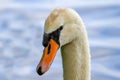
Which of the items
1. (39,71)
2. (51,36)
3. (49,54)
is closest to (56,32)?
(51,36)

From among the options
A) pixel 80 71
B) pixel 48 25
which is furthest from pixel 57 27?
pixel 80 71

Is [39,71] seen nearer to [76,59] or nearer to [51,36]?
[51,36]

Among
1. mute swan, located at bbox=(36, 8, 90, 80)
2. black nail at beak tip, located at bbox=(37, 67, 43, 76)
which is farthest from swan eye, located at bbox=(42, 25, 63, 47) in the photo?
black nail at beak tip, located at bbox=(37, 67, 43, 76)

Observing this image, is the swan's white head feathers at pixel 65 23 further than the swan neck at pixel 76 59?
No

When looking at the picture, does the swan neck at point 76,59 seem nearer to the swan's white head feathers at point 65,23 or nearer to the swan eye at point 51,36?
the swan's white head feathers at point 65,23

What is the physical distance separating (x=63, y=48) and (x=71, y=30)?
0.24 metres

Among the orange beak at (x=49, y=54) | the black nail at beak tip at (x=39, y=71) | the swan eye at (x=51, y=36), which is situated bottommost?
the black nail at beak tip at (x=39, y=71)

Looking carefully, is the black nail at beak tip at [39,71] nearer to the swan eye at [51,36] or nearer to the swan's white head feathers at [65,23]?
the swan eye at [51,36]

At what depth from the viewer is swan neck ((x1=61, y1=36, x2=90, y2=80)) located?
792 cm

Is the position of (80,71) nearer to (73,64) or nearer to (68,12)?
(73,64)

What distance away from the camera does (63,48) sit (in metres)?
7.93

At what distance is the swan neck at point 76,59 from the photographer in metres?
7.92

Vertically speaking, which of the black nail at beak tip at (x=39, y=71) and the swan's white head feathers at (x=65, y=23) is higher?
the swan's white head feathers at (x=65, y=23)

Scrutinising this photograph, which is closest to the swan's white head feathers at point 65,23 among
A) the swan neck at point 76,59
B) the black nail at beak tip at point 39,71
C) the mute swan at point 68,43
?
the mute swan at point 68,43
